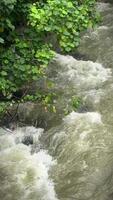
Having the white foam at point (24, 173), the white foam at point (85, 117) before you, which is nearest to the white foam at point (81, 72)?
the white foam at point (85, 117)

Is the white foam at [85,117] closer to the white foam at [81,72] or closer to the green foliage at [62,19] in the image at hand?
the white foam at [81,72]

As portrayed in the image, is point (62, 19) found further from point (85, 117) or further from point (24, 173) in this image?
point (24, 173)

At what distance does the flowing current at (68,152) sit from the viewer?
16.6 feet

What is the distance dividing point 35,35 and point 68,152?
172 centimetres

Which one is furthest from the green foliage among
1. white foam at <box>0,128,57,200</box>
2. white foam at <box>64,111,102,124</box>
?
white foam at <box>0,128,57,200</box>

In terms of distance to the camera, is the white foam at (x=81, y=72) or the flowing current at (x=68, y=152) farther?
the white foam at (x=81, y=72)

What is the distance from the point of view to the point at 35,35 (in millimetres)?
5758

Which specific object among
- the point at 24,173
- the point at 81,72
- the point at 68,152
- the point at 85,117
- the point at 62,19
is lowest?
the point at 24,173

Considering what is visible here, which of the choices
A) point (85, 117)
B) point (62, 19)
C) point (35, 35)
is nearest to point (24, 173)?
point (85, 117)

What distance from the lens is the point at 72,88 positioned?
7.17 meters

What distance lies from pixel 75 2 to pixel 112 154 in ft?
7.19

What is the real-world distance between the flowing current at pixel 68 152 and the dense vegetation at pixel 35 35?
0.66m

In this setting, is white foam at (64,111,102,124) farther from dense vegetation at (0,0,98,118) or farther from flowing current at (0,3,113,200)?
dense vegetation at (0,0,98,118)

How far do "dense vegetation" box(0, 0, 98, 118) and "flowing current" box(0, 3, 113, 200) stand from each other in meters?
0.66
